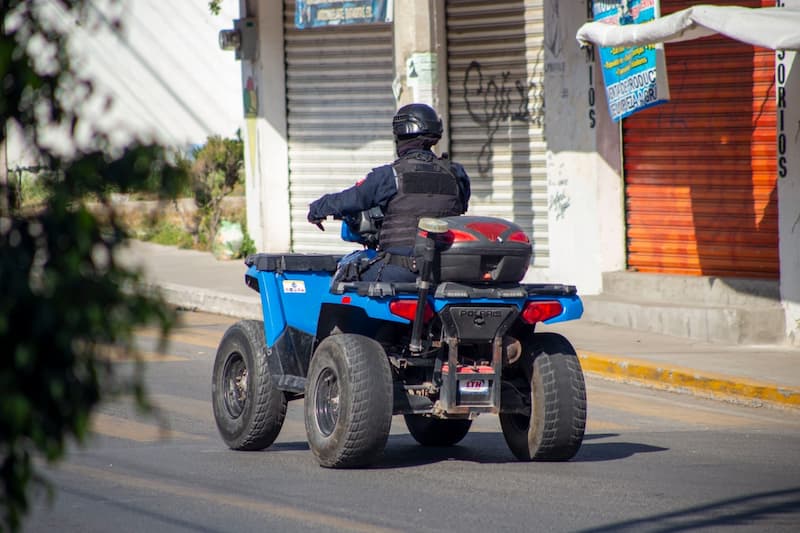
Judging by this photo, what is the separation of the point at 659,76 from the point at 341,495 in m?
6.54

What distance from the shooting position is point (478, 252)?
6.82 m

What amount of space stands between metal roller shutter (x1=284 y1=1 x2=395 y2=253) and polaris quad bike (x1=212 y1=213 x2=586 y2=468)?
32.4 feet

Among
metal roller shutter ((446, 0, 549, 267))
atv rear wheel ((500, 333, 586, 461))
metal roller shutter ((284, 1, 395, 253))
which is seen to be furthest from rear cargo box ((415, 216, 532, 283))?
metal roller shutter ((284, 1, 395, 253))

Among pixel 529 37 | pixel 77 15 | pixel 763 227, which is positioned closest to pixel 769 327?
pixel 763 227

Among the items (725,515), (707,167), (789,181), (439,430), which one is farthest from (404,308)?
(707,167)

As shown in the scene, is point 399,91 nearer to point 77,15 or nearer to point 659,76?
point 659,76

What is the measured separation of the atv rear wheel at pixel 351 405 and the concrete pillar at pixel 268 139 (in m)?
11.7

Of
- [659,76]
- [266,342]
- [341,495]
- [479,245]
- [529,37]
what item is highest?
[529,37]

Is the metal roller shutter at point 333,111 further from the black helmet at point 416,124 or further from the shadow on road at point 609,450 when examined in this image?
the shadow on road at point 609,450

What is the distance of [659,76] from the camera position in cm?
1173

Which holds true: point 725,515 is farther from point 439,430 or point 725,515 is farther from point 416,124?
point 416,124

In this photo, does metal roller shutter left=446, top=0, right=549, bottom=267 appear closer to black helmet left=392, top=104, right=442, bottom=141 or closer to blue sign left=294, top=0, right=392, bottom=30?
blue sign left=294, top=0, right=392, bottom=30

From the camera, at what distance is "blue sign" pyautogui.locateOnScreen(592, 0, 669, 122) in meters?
11.7

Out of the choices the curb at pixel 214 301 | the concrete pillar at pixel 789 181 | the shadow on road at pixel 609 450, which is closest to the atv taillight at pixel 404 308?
the shadow on road at pixel 609 450
